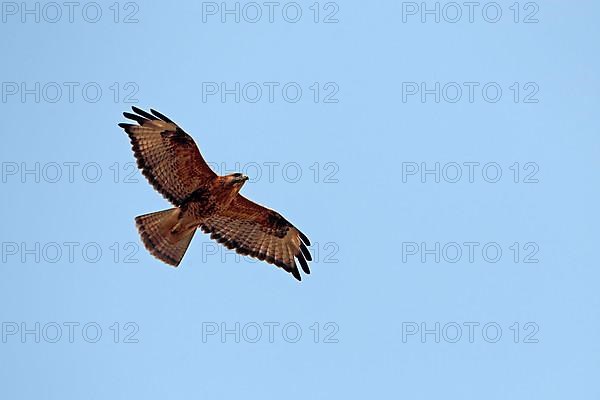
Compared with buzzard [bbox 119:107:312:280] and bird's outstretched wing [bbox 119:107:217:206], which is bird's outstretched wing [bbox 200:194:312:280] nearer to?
buzzard [bbox 119:107:312:280]

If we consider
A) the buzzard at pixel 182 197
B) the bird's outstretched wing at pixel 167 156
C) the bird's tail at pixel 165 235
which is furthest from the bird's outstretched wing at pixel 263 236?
the bird's outstretched wing at pixel 167 156

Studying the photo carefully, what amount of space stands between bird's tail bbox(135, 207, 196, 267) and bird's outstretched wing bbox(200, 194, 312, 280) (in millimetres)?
505

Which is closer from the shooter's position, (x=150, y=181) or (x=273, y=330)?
(x=150, y=181)

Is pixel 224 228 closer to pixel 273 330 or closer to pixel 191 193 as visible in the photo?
pixel 191 193

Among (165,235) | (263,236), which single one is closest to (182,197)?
(165,235)

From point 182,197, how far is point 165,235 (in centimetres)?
55

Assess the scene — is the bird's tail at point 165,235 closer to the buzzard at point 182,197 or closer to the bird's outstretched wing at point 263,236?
the buzzard at point 182,197

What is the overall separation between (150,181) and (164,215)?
51cm

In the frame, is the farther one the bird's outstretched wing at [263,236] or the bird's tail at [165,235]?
the bird's outstretched wing at [263,236]

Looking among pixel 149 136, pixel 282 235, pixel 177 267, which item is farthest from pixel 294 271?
pixel 149 136

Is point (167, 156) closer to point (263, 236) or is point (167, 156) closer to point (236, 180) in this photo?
point (236, 180)

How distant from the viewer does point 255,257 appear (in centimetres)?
1780

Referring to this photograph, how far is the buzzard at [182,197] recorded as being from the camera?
1678cm

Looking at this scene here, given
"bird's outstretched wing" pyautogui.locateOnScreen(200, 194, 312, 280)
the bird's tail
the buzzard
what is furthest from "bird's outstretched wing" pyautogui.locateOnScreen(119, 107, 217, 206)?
"bird's outstretched wing" pyautogui.locateOnScreen(200, 194, 312, 280)
